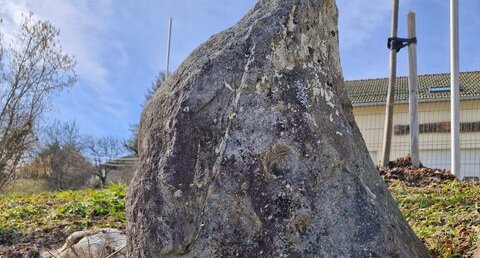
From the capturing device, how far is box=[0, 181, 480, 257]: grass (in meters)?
4.37

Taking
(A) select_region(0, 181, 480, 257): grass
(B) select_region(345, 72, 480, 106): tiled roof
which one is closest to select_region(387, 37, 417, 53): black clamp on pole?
(A) select_region(0, 181, 480, 257): grass

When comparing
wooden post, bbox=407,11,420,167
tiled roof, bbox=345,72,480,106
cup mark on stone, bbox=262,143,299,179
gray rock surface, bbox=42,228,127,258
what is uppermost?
tiled roof, bbox=345,72,480,106

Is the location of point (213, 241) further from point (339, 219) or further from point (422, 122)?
point (422, 122)

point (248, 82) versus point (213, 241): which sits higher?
point (248, 82)

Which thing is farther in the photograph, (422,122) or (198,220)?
(422,122)

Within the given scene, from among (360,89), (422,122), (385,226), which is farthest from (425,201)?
(360,89)

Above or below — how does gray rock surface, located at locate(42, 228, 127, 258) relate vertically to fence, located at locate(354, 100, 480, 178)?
below

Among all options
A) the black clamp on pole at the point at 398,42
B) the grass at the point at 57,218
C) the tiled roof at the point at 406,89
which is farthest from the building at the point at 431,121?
the grass at the point at 57,218

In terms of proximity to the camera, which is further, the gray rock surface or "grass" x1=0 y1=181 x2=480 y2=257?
the gray rock surface

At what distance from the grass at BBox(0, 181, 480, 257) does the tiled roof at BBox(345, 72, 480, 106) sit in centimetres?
1276

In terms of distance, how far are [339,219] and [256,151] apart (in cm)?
46

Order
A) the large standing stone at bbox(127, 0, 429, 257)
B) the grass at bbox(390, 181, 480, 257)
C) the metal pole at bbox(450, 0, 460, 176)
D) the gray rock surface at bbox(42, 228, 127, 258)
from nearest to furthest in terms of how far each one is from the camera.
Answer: the large standing stone at bbox(127, 0, 429, 257)
the grass at bbox(390, 181, 480, 257)
the gray rock surface at bbox(42, 228, 127, 258)
the metal pole at bbox(450, 0, 460, 176)

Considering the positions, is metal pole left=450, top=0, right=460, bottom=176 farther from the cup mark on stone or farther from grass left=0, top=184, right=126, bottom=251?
the cup mark on stone

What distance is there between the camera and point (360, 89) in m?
22.8
